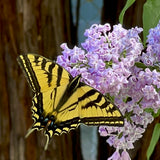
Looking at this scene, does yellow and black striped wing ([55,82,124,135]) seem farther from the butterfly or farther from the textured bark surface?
the textured bark surface

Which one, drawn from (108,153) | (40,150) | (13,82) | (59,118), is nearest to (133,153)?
(108,153)

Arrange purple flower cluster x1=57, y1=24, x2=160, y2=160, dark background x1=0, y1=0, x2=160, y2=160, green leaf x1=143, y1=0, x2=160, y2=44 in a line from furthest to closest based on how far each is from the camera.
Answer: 1. dark background x1=0, y1=0, x2=160, y2=160
2. green leaf x1=143, y1=0, x2=160, y2=44
3. purple flower cluster x1=57, y1=24, x2=160, y2=160

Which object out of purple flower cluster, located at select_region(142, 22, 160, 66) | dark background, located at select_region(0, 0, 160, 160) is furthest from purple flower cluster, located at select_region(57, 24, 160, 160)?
dark background, located at select_region(0, 0, 160, 160)

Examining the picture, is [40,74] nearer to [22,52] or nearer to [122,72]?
[122,72]

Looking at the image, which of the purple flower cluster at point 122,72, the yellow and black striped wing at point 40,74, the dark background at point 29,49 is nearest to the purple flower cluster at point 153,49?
the purple flower cluster at point 122,72

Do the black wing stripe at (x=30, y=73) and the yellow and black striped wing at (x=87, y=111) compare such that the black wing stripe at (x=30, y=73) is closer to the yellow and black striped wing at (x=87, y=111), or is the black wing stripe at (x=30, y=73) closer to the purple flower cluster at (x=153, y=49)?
the yellow and black striped wing at (x=87, y=111)

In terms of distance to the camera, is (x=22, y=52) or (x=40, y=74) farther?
(x=22, y=52)

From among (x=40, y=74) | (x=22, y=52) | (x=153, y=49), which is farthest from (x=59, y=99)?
(x=22, y=52)
